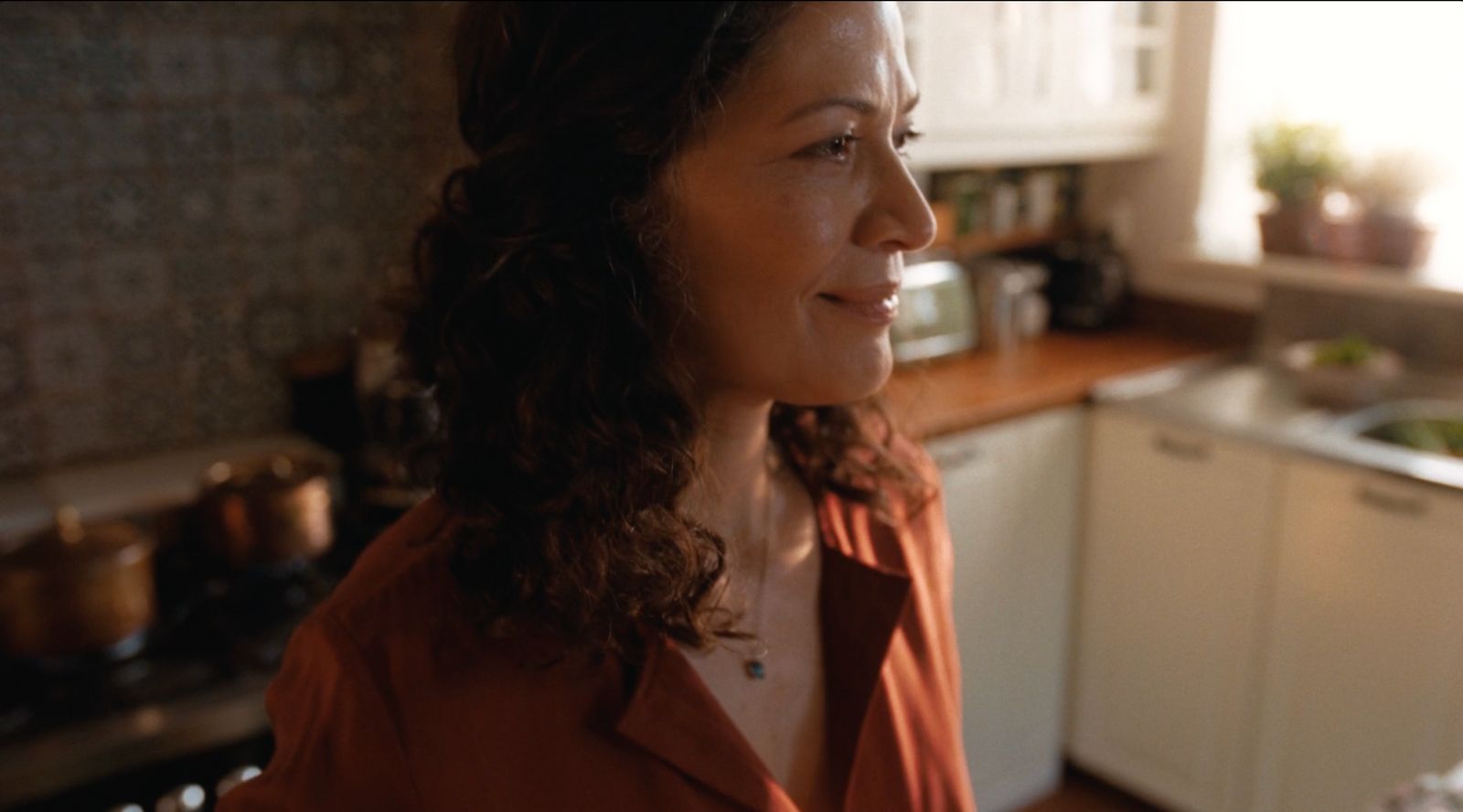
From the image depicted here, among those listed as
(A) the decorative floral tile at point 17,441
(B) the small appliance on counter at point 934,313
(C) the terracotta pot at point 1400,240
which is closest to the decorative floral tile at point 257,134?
(A) the decorative floral tile at point 17,441

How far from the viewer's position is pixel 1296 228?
1951mm

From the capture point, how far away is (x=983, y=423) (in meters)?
1.91

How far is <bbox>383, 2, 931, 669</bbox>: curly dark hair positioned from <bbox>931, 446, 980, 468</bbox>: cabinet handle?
114cm

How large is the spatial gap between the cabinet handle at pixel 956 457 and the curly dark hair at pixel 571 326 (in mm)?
1137

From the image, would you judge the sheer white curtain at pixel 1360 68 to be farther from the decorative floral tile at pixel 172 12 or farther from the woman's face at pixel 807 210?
the decorative floral tile at pixel 172 12

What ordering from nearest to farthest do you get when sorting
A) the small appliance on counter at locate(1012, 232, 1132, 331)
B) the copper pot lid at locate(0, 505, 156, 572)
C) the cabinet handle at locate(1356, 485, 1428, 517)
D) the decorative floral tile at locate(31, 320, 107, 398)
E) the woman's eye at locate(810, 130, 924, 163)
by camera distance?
the woman's eye at locate(810, 130, 924, 163), the cabinet handle at locate(1356, 485, 1428, 517), the copper pot lid at locate(0, 505, 156, 572), the decorative floral tile at locate(31, 320, 107, 398), the small appliance on counter at locate(1012, 232, 1132, 331)

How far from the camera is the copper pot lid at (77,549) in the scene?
1.24 meters

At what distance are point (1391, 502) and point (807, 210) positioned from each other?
0.95 meters

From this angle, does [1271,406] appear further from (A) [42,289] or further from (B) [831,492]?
(A) [42,289]

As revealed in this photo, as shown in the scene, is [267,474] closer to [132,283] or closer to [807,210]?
[132,283]

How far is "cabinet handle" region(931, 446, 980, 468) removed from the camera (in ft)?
6.12

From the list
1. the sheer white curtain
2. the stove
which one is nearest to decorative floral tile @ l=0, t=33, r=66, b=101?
the stove

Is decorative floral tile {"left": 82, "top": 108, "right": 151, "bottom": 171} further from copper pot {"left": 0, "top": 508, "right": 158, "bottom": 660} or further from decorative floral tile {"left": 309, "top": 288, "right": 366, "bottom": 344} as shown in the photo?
copper pot {"left": 0, "top": 508, "right": 158, "bottom": 660}

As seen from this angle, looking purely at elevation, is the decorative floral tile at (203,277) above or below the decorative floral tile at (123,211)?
below
